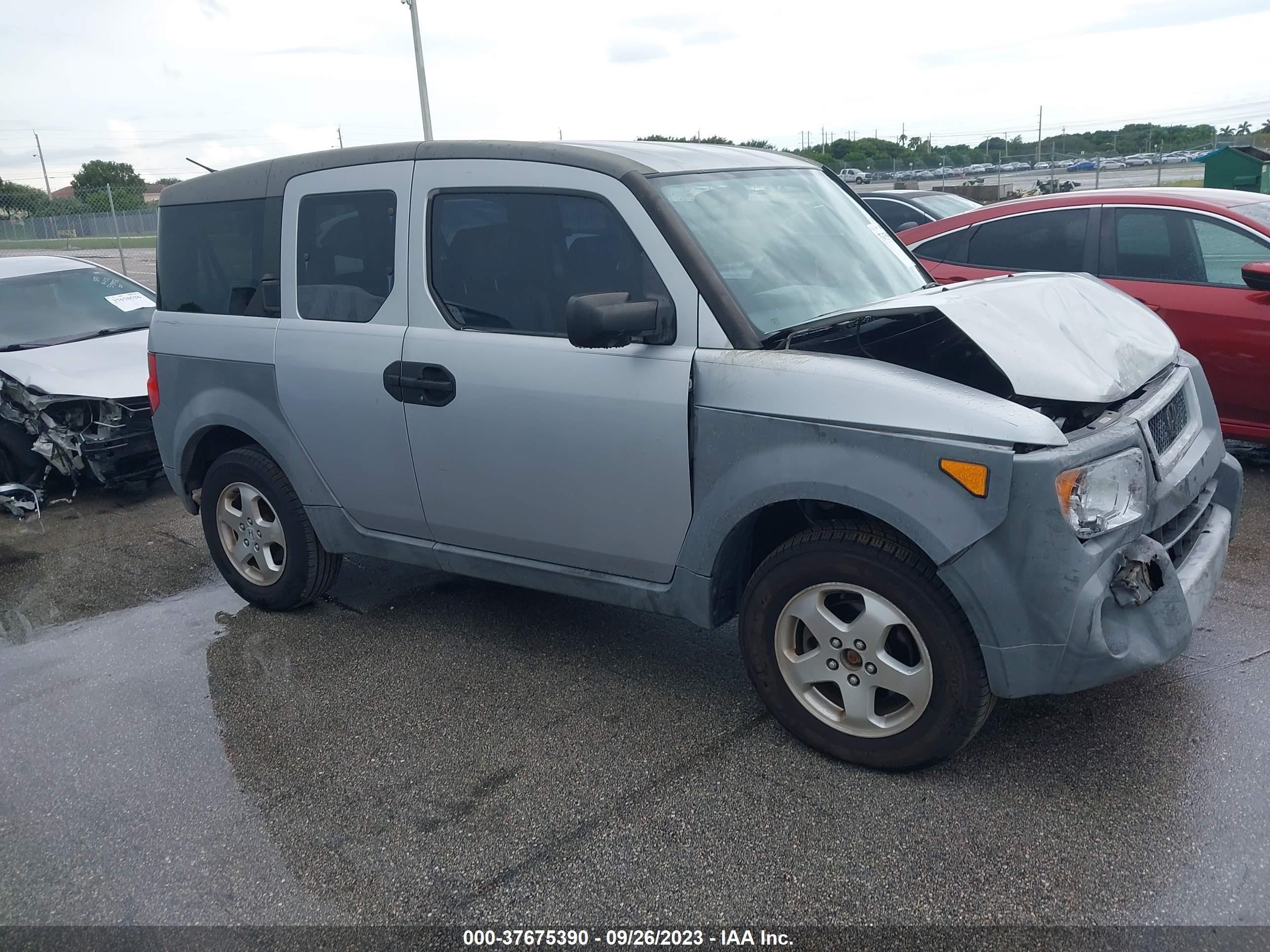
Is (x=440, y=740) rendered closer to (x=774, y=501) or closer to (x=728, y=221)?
(x=774, y=501)

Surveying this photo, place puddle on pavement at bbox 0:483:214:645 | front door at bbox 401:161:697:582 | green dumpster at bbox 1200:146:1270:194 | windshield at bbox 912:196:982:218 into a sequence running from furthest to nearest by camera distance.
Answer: green dumpster at bbox 1200:146:1270:194
windshield at bbox 912:196:982:218
puddle on pavement at bbox 0:483:214:645
front door at bbox 401:161:697:582

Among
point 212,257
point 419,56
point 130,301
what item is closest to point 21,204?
point 419,56

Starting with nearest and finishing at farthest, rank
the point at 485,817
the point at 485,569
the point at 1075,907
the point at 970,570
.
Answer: the point at 1075,907, the point at 970,570, the point at 485,817, the point at 485,569

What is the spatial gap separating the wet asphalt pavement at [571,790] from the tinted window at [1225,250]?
193cm

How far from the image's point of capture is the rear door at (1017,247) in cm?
634

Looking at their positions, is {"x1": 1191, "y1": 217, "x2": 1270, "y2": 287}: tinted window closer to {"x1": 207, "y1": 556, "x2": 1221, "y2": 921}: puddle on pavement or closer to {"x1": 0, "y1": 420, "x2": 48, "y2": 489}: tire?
{"x1": 207, "y1": 556, "x2": 1221, "y2": 921}: puddle on pavement

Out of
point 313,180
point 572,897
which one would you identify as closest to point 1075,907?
point 572,897

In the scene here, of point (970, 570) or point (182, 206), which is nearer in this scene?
point (970, 570)

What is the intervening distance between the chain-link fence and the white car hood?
18.2 meters

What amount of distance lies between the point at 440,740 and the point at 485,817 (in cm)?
54

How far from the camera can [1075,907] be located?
2.61 m

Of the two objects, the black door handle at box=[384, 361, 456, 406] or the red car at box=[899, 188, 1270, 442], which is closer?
the black door handle at box=[384, 361, 456, 406]

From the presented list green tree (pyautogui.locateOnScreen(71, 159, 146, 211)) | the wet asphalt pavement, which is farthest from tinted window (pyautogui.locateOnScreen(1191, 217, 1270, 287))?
green tree (pyautogui.locateOnScreen(71, 159, 146, 211))

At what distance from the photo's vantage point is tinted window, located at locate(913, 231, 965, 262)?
6.82 m
